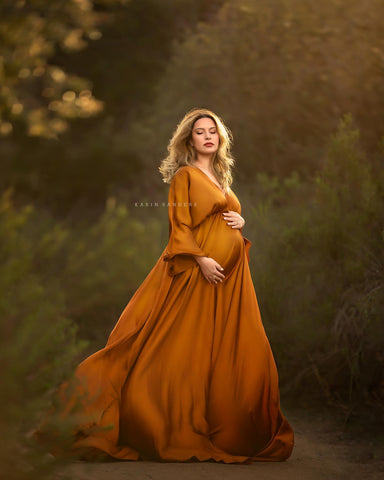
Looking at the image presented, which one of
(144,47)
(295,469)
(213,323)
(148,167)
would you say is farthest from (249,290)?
(144,47)

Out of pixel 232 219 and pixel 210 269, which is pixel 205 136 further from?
pixel 210 269

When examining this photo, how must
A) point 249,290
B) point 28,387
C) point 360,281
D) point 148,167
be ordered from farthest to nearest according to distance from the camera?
1. point 148,167
2. point 360,281
3. point 249,290
4. point 28,387

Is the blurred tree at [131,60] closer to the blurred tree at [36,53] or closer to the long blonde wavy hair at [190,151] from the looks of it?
the long blonde wavy hair at [190,151]

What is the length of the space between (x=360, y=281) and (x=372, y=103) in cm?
546

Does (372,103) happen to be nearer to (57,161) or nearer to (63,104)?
(57,161)

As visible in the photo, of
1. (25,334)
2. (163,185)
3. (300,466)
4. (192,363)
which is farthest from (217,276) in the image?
(163,185)

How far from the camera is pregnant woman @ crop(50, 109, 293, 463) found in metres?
3.40

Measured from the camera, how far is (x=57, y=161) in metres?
2.79

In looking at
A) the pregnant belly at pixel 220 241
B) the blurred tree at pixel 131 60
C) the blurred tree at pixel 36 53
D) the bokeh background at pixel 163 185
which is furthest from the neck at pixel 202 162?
the blurred tree at pixel 131 60

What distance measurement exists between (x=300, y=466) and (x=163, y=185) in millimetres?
9175

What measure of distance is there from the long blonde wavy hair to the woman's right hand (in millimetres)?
463

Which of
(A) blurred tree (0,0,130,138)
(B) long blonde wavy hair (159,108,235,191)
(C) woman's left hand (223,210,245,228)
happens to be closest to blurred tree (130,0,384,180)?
(B) long blonde wavy hair (159,108,235,191)

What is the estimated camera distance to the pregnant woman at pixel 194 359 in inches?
134

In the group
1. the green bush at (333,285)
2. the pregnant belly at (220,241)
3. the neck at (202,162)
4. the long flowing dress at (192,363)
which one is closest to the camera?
the long flowing dress at (192,363)
